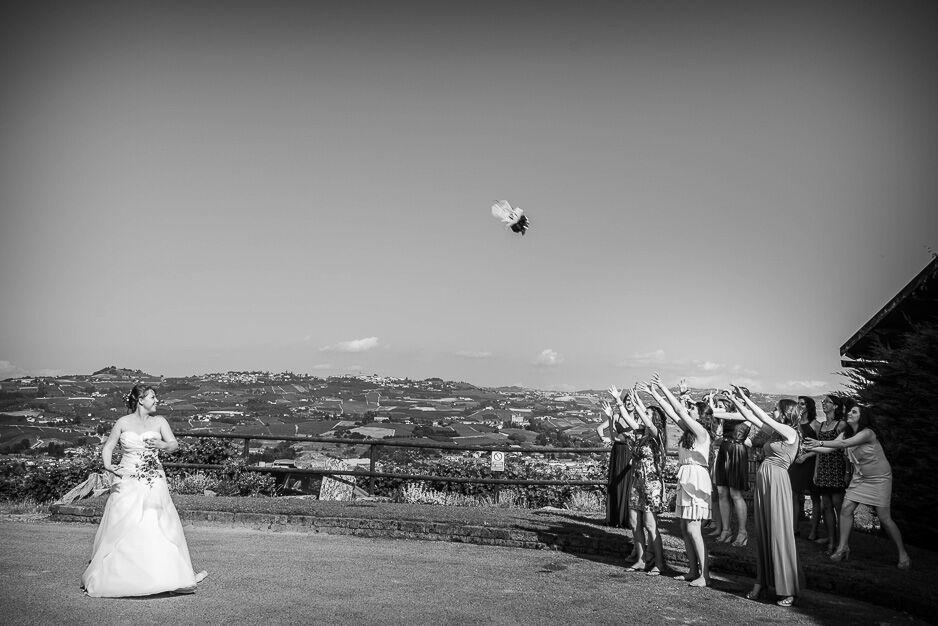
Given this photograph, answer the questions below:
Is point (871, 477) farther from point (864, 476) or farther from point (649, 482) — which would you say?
point (649, 482)

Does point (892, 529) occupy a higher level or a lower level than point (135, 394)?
lower

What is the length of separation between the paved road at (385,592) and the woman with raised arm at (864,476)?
135 centimetres

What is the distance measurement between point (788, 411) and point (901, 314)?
6.13 m

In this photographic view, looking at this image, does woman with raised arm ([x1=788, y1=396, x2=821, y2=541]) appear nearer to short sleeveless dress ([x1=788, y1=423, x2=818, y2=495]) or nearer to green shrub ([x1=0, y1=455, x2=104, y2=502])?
short sleeveless dress ([x1=788, y1=423, x2=818, y2=495])

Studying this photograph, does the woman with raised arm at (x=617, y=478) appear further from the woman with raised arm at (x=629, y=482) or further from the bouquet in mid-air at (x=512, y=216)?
the bouquet in mid-air at (x=512, y=216)

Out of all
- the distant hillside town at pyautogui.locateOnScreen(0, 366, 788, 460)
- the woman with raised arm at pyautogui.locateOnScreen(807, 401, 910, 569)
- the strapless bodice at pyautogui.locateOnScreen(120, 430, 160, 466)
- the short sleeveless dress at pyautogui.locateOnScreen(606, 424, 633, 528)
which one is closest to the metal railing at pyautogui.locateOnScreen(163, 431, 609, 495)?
the distant hillside town at pyautogui.locateOnScreen(0, 366, 788, 460)

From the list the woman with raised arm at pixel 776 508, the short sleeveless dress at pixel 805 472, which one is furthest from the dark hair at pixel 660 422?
the short sleeveless dress at pixel 805 472

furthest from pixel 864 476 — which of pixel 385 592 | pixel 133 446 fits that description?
pixel 133 446

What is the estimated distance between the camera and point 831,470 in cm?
963

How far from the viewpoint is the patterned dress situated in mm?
8344

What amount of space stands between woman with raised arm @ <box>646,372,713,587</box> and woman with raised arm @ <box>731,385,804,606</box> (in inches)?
22.0

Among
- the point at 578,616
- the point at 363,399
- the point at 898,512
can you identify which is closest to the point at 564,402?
the point at 363,399

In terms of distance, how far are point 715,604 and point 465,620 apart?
272 centimetres

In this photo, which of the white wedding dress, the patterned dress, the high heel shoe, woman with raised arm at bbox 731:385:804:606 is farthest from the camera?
the high heel shoe
